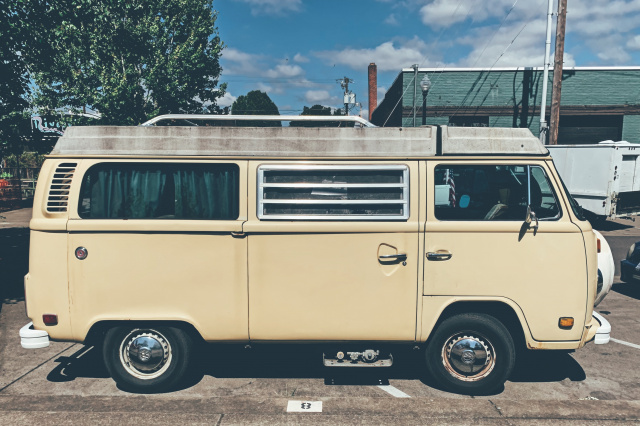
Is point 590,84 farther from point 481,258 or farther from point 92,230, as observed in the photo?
point 92,230

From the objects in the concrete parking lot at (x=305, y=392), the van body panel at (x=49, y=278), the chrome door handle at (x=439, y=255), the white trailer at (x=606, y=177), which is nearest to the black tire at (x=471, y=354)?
the concrete parking lot at (x=305, y=392)

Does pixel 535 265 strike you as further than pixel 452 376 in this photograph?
No

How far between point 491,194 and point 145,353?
148 inches

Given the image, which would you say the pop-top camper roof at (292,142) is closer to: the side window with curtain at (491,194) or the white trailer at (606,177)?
the side window with curtain at (491,194)

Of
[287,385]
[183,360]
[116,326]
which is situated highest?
[116,326]

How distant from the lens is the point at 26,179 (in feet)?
96.4

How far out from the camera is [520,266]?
4277 mm

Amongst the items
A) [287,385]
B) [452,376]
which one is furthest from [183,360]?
[452,376]

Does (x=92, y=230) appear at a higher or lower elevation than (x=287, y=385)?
higher

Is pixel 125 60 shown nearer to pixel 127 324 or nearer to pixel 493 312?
pixel 127 324

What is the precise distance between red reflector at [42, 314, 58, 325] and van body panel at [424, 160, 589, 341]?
356 cm

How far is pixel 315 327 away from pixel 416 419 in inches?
47.2

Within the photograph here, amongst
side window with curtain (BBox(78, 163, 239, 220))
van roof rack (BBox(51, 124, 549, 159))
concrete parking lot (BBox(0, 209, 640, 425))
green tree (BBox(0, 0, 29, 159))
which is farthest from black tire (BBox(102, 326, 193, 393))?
green tree (BBox(0, 0, 29, 159))

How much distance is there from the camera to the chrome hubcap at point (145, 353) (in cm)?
457
